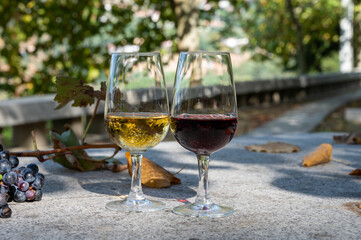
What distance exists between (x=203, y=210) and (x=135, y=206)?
0.22 metres

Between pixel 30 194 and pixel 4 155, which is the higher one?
pixel 4 155

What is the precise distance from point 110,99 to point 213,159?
1.09 metres

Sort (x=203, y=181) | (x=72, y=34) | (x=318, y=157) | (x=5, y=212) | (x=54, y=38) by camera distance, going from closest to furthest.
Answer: (x=5, y=212)
(x=203, y=181)
(x=318, y=157)
(x=54, y=38)
(x=72, y=34)

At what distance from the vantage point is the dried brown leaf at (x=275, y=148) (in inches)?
114

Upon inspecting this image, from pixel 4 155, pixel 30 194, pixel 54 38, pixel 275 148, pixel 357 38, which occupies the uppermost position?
pixel 357 38

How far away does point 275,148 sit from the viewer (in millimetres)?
2922

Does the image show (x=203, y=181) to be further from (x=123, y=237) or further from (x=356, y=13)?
(x=356, y=13)

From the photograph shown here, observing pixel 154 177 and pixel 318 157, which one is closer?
pixel 154 177

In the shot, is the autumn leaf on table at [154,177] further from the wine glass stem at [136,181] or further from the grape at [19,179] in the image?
the grape at [19,179]

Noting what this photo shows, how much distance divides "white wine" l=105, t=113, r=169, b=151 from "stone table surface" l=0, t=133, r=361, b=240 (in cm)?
22

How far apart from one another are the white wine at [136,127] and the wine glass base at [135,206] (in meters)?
0.18

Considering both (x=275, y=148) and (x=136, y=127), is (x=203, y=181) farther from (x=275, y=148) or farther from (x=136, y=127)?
(x=275, y=148)

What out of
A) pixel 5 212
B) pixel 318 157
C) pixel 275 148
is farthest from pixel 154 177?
pixel 275 148

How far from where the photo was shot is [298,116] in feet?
33.1
